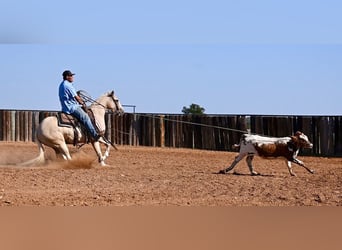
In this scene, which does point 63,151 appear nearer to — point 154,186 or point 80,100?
point 80,100

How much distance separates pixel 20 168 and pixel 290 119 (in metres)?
10.2

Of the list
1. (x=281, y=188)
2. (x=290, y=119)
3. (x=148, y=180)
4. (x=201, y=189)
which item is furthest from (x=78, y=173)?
(x=290, y=119)

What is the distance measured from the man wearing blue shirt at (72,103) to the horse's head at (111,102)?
1218mm

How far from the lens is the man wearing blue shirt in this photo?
12290mm

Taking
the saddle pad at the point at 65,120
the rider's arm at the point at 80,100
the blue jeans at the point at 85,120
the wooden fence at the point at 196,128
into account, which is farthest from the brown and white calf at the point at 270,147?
the wooden fence at the point at 196,128

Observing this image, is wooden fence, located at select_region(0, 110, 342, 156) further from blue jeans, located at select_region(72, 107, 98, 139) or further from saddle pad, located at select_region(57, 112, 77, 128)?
saddle pad, located at select_region(57, 112, 77, 128)

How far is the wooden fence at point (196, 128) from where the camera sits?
65.3ft

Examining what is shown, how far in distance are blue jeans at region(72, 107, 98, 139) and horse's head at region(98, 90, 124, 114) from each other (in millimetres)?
1185

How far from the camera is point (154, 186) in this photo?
9.61 meters

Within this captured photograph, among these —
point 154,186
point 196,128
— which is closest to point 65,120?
point 154,186

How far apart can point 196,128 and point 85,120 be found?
994cm

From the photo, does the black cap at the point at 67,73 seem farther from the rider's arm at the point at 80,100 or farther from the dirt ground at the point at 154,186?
the dirt ground at the point at 154,186

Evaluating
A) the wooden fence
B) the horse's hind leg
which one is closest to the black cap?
the horse's hind leg

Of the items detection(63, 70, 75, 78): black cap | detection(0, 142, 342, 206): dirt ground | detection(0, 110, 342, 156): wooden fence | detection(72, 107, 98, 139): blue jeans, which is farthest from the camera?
detection(0, 110, 342, 156): wooden fence
